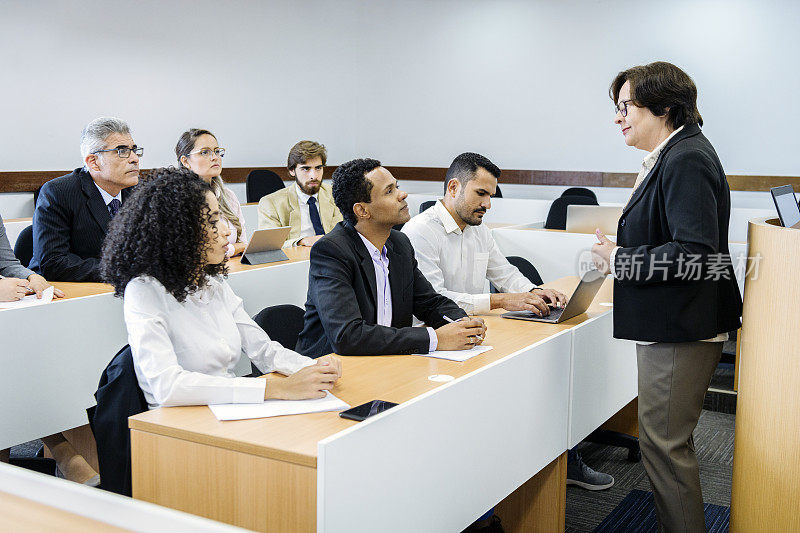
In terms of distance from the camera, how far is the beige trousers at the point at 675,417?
2166mm

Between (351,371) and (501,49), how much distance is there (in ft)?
23.6

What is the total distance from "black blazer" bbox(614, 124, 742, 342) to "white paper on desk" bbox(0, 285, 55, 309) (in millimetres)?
1963

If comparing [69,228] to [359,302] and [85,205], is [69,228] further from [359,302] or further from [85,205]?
[359,302]

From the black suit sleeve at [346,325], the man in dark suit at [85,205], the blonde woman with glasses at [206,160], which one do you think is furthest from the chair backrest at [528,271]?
the man in dark suit at [85,205]

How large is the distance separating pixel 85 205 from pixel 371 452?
2.16 m

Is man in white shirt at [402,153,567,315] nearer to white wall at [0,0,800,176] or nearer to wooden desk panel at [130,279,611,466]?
wooden desk panel at [130,279,611,466]

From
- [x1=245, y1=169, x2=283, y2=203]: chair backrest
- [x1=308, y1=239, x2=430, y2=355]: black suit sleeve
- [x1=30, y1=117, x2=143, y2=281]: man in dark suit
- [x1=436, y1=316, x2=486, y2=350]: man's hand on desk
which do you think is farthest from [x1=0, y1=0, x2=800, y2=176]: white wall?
[x1=436, y1=316, x2=486, y2=350]: man's hand on desk

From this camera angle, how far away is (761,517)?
6.67ft

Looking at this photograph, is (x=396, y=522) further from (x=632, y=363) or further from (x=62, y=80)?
(x=62, y=80)

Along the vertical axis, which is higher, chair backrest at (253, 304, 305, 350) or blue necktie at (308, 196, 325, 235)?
blue necktie at (308, 196, 325, 235)

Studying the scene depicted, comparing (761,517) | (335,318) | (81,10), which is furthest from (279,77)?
(761,517)

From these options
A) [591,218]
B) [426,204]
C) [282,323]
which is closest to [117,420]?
[282,323]

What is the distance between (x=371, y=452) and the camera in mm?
1541

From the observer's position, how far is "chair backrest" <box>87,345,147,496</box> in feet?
5.88
